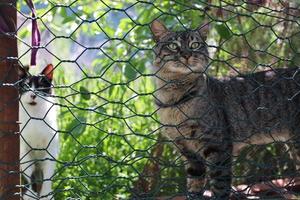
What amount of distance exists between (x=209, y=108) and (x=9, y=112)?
120cm

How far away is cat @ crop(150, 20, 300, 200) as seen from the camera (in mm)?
2627

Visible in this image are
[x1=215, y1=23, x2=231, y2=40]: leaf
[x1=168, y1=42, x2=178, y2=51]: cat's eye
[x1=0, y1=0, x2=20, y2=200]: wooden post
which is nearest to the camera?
[x1=0, y1=0, x2=20, y2=200]: wooden post

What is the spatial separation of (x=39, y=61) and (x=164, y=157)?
1037mm

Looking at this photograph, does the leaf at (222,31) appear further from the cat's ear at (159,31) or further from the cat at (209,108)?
the cat's ear at (159,31)

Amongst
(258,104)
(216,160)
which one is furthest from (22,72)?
(258,104)

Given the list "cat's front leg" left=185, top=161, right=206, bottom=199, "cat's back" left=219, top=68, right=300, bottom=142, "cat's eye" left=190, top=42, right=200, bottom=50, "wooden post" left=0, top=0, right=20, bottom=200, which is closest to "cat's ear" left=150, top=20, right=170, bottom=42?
"cat's eye" left=190, top=42, right=200, bottom=50

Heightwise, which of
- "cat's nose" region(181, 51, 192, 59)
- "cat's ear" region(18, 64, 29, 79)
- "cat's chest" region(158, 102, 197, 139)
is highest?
"cat's nose" region(181, 51, 192, 59)

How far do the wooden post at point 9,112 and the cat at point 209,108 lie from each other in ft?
2.74

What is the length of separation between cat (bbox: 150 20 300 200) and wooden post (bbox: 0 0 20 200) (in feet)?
2.74

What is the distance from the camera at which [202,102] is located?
2805mm

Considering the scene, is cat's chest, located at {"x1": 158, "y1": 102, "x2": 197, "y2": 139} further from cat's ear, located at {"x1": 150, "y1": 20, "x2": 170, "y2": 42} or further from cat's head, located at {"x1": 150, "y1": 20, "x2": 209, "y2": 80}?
cat's ear, located at {"x1": 150, "y1": 20, "x2": 170, "y2": 42}

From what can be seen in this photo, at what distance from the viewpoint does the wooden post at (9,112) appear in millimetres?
1774

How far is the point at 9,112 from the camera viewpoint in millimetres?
1801

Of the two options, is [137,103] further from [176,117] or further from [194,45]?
[194,45]
